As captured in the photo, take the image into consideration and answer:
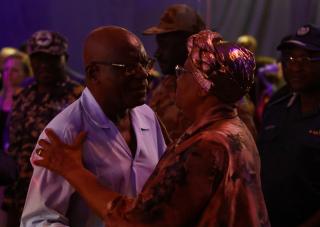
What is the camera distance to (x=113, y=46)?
2.62 meters

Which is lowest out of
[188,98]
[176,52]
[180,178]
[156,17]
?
[156,17]

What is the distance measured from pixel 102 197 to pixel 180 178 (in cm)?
32

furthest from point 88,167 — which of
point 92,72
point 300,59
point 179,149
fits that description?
point 300,59

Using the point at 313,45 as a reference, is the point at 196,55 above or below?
above

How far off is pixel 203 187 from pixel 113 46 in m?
0.80

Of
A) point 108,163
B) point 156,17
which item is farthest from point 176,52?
point 156,17

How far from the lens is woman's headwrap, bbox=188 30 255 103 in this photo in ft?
7.20

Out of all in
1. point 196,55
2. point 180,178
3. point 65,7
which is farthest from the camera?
point 65,7

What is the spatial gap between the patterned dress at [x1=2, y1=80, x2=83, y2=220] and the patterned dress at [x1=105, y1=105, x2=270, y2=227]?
6.53ft

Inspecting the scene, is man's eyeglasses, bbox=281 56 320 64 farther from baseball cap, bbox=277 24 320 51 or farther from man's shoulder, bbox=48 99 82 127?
man's shoulder, bbox=48 99 82 127

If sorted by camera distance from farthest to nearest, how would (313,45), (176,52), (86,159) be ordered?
(176,52) < (313,45) < (86,159)

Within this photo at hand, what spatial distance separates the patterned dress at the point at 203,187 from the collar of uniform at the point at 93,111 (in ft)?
1.58

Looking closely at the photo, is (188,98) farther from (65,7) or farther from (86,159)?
(65,7)

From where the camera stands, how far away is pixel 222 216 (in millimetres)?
2115
